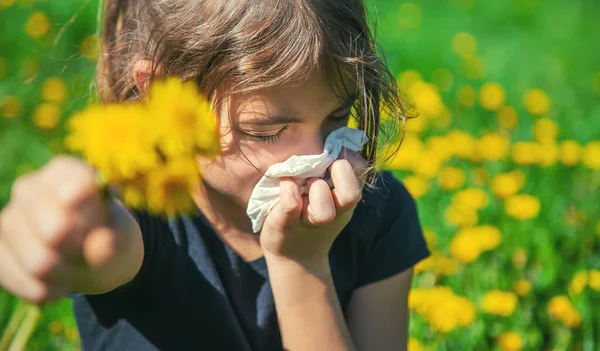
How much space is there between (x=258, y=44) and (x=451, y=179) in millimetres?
1163

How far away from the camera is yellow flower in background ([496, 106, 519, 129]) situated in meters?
2.60

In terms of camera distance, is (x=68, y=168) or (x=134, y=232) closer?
(x=68, y=168)

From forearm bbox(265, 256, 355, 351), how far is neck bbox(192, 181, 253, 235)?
0.14 meters

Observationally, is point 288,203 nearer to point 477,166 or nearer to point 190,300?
point 190,300

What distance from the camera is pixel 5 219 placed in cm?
74

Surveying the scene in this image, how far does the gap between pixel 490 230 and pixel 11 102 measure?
155 centimetres

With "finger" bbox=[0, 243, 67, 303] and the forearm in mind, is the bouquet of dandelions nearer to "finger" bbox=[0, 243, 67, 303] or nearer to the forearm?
"finger" bbox=[0, 243, 67, 303]

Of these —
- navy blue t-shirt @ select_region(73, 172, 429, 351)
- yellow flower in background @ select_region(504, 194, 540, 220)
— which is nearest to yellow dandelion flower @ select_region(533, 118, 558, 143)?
yellow flower in background @ select_region(504, 194, 540, 220)

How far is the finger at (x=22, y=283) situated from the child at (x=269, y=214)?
22cm

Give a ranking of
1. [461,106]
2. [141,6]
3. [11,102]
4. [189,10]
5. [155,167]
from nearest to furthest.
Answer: [155,167], [189,10], [141,6], [11,102], [461,106]

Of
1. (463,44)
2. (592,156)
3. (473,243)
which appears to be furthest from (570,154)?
(463,44)

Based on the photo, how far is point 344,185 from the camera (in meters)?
1.22

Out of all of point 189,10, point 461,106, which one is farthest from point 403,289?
point 461,106

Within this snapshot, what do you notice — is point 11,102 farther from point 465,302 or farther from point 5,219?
point 5,219
